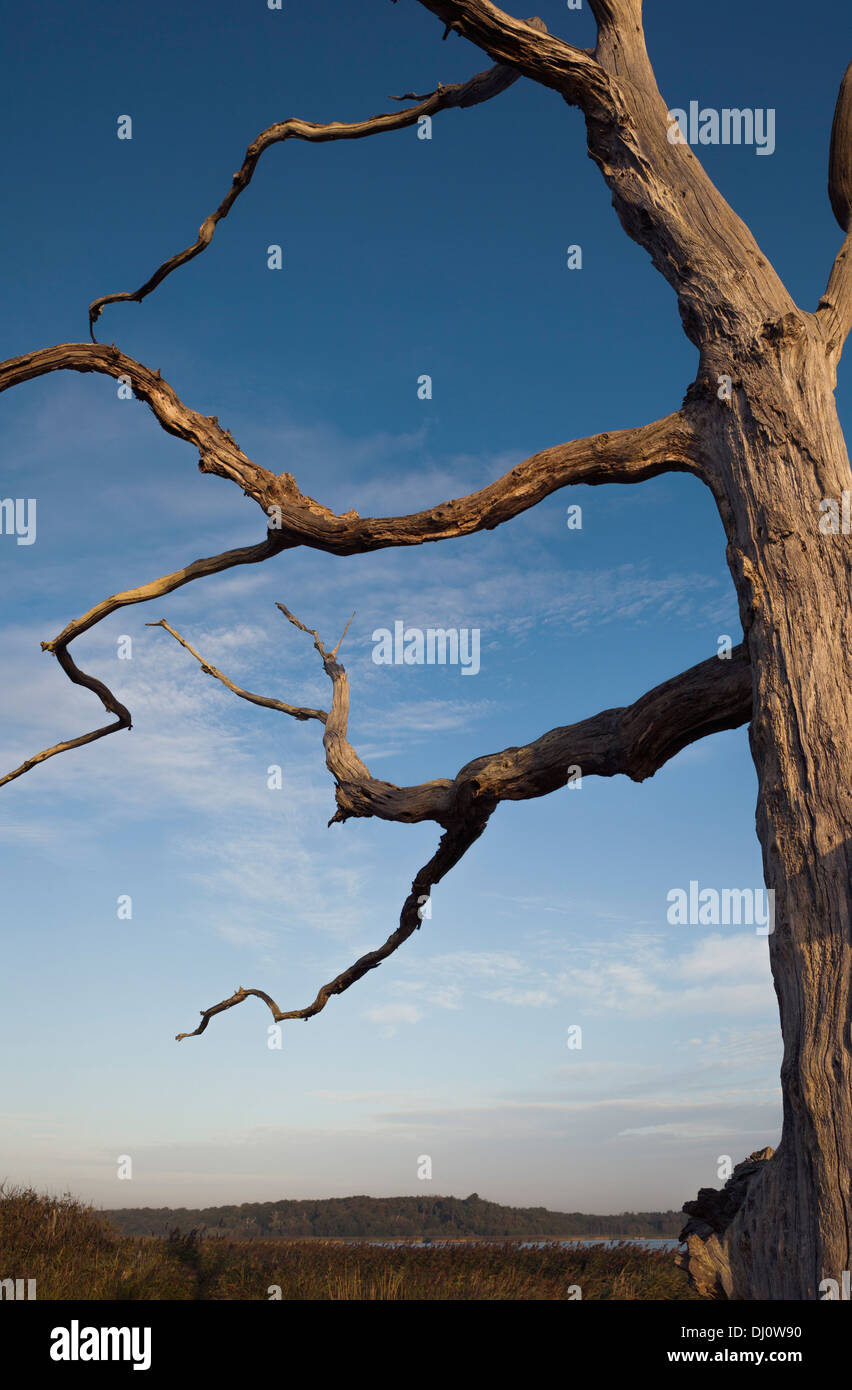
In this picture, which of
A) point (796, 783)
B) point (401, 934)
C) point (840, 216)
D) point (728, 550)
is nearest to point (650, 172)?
point (840, 216)

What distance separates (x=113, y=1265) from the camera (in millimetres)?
9867

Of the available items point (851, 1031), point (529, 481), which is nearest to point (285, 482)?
point (529, 481)

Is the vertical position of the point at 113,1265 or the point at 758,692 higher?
the point at 758,692

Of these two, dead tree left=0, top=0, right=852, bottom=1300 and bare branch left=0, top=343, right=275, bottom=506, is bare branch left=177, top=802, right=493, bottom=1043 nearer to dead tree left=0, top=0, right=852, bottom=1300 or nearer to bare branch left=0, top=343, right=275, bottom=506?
dead tree left=0, top=0, right=852, bottom=1300

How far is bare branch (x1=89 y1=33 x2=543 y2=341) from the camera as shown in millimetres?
6586

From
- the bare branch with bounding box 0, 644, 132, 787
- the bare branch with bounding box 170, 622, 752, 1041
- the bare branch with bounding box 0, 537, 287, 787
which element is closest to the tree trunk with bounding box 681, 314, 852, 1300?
the bare branch with bounding box 170, 622, 752, 1041

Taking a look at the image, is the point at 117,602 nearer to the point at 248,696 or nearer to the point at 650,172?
the point at 248,696

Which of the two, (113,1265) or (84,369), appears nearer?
(84,369)

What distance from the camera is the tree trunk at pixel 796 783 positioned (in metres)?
3.61

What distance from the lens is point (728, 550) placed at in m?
5.04

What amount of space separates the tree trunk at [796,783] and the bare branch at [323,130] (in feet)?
11.4

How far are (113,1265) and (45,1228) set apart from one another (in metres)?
1.91

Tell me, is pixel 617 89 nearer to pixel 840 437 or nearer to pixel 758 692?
pixel 840 437
